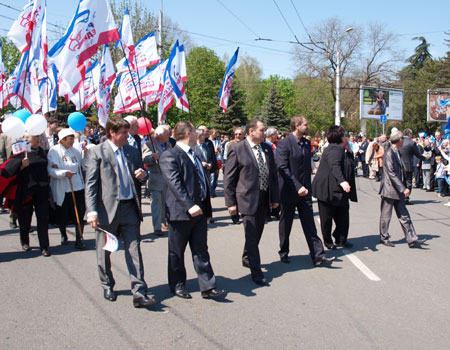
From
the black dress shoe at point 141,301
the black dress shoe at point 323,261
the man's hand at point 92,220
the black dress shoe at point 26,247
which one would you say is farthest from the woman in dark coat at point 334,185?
the black dress shoe at point 26,247

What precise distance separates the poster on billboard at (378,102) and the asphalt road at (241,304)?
122ft

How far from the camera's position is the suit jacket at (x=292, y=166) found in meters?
6.20

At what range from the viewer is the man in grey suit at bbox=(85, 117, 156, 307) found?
4.60 metres

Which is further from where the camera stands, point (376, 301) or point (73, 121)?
point (73, 121)

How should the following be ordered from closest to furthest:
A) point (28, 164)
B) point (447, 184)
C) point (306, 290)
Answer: point (306, 290) → point (28, 164) → point (447, 184)

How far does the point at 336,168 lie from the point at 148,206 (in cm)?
611

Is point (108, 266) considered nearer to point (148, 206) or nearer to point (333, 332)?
point (333, 332)

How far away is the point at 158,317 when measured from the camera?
4359mm

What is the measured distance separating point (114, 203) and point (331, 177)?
371cm

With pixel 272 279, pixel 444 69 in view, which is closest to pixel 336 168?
pixel 272 279

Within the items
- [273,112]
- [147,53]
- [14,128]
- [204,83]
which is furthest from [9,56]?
[14,128]

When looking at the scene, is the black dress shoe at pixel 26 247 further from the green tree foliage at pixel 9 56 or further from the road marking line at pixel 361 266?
the green tree foliage at pixel 9 56

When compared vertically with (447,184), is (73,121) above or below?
above

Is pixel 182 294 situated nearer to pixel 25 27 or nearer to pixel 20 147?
pixel 20 147
